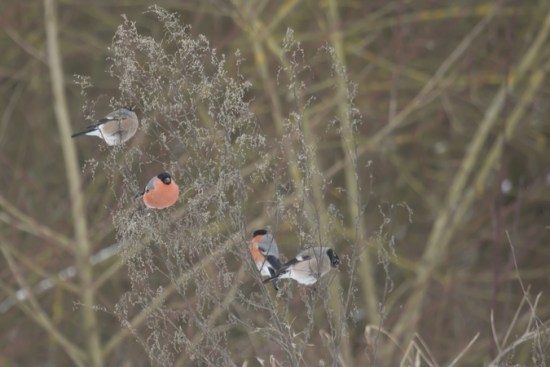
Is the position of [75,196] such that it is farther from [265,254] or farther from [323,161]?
[265,254]

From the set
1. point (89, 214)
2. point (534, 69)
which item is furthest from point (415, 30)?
point (89, 214)

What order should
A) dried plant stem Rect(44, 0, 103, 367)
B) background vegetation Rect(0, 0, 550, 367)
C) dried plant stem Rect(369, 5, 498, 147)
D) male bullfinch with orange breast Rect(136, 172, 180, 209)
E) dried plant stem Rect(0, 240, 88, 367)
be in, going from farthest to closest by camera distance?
1. dried plant stem Rect(369, 5, 498, 147)
2. background vegetation Rect(0, 0, 550, 367)
3. dried plant stem Rect(44, 0, 103, 367)
4. dried plant stem Rect(0, 240, 88, 367)
5. male bullfinch with orange breast Rect(136, 172, 180, 209)

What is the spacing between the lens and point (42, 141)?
10.8 meters

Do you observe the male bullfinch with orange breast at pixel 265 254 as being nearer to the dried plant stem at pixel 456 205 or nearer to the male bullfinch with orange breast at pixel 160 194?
the male bullfinch with orange breast at pixel 160 194

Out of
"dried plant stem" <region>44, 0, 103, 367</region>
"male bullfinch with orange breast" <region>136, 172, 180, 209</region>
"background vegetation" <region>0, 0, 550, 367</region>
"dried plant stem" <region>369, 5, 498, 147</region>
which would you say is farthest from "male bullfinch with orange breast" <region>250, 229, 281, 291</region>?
"dried plant stem" <region>369, 5, 498, 147</region>

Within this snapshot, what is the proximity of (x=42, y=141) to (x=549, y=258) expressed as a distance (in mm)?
6286

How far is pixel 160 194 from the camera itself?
4613 mm

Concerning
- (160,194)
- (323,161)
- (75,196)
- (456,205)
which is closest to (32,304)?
(75,196)

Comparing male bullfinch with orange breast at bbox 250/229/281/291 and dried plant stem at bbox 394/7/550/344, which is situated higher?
male bullfinch with orange breast at bbox 250/229/281/291

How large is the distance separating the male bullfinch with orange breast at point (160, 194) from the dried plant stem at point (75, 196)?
14.7 ft

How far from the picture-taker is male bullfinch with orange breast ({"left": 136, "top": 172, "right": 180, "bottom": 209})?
14.9 feet

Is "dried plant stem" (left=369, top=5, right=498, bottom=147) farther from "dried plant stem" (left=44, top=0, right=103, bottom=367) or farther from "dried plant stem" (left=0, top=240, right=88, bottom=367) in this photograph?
"dried plant stem" (left=0, top=240, right=88, bottom=367)

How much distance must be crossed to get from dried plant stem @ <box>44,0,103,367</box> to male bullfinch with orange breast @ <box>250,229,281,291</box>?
3.93 meters

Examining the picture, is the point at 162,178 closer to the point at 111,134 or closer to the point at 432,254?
the point at 111,134
